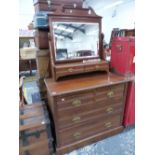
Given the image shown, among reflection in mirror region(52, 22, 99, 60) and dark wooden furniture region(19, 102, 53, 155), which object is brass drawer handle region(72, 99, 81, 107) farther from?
reflection in mirror region(52, 22, 99, 60)

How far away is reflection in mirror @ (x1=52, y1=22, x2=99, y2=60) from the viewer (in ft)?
5.03

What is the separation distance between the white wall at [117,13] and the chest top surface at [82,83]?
4.42 meters

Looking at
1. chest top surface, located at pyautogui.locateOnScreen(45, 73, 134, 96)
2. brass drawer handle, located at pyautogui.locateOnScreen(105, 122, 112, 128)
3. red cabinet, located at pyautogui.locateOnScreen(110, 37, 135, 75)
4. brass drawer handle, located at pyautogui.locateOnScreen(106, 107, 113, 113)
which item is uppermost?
red cabinet, located at pyautogui.locateOnScreen(110, 37, 135, 75)

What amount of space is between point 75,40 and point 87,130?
1.03m

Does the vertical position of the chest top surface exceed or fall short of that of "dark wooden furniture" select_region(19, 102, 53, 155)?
it exceeds it

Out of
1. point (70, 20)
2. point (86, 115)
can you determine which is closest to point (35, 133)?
point (86, 115)

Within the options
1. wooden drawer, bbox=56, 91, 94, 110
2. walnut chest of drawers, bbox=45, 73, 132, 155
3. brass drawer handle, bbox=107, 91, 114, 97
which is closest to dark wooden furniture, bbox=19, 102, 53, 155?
walnut chest of drawers, bbox=45, 73, 132, 155

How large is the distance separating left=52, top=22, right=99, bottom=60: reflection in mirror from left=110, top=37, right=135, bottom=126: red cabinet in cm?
26

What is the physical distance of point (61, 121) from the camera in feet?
4.59

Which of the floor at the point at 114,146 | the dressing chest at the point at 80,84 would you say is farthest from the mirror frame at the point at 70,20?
the floor at the point at 114,146

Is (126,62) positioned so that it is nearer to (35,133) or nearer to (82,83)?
(82,83)

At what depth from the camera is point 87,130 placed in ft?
5.22
